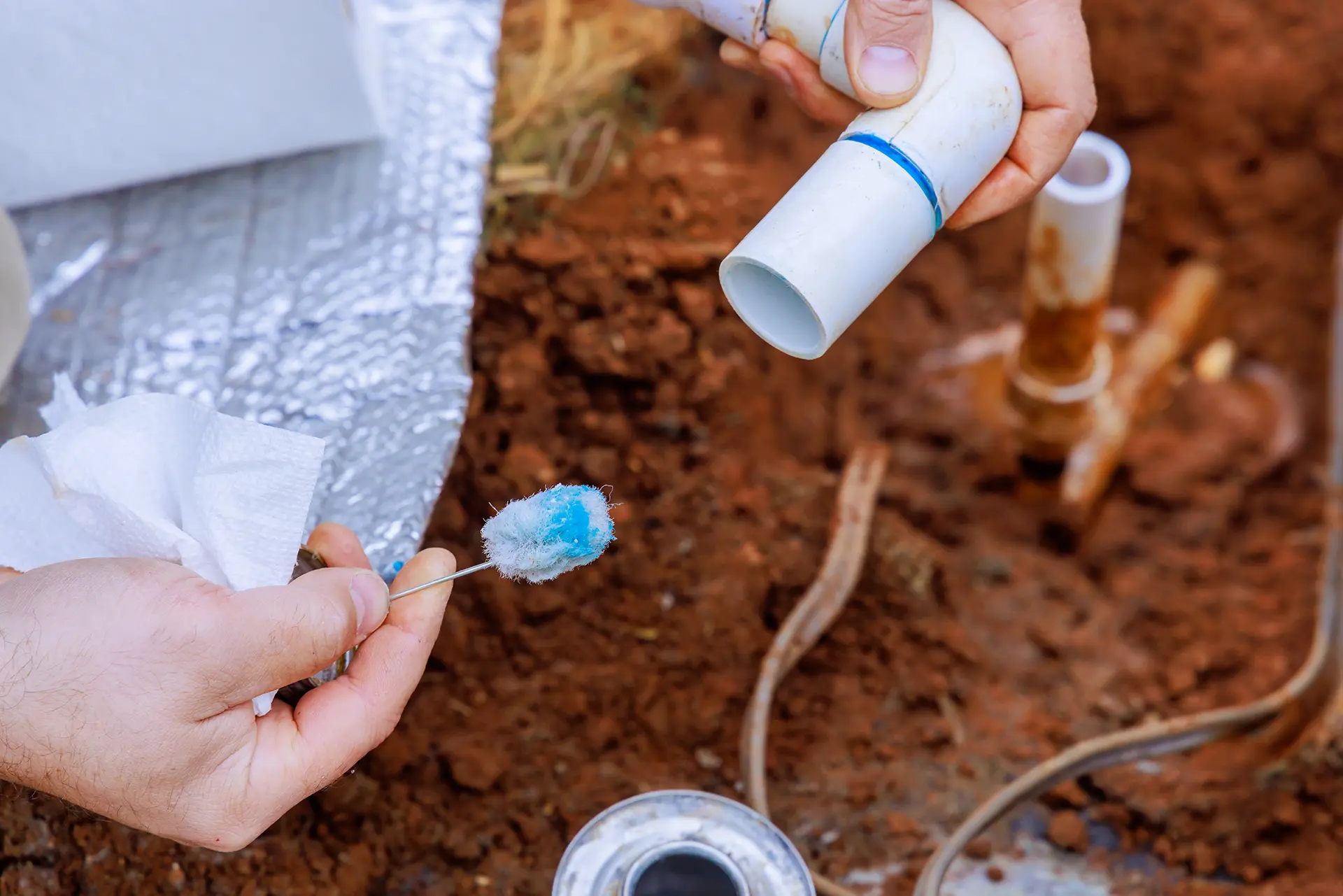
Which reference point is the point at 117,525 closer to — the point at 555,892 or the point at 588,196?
the point at 555,892

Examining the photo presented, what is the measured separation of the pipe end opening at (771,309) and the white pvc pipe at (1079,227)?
25.7 inches

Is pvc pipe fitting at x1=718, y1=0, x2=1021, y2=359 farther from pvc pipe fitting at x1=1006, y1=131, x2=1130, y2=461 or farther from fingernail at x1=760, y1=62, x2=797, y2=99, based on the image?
pvc pipe fitting at x1=1006, y1=131, x2=1130, y2=461

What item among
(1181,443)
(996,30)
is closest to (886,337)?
(1181,443)

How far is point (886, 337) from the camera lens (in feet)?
6.81

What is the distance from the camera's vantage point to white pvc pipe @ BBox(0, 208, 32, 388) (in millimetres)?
1221

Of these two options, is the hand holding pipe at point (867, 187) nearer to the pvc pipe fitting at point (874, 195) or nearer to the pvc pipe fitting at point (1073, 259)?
the pvc pipe fitting at point (874, 195)

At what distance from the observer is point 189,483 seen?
37.0 inches

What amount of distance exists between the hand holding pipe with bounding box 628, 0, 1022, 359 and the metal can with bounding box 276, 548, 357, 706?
0.45 metres

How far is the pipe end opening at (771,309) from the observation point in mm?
1036

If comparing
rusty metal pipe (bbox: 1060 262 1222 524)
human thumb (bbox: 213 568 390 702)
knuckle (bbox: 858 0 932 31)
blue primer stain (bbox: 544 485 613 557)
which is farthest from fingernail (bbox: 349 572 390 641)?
rusty metal pipe (bbox: 1060 262 1222 524)

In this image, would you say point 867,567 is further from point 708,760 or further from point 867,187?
point 867,187

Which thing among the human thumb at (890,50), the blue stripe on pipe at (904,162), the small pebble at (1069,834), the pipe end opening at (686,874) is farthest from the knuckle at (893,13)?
the small pebble at (1069,834)

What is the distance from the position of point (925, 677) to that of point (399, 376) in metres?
0.77

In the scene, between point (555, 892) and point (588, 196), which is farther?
point (588, 196)
